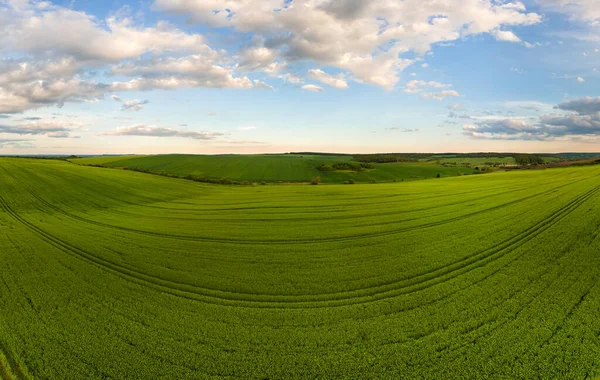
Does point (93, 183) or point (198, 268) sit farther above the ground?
point (93, 183)

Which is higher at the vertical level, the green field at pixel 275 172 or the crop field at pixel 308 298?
the green field at pixel 275 172

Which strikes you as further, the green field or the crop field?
the green field

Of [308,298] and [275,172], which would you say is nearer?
[308,298]

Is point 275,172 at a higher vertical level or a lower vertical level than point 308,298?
higher

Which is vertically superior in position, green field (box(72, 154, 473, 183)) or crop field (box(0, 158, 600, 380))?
green field (box(72, 154, 473, 183))

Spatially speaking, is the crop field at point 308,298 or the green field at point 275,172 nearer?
the crop field at point 308,298

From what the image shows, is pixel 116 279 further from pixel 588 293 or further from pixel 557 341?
pixel 588 293

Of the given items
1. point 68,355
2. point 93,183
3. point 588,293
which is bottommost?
point 68,355

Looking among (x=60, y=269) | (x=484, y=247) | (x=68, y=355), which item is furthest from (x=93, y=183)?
(x=484, y=247)
